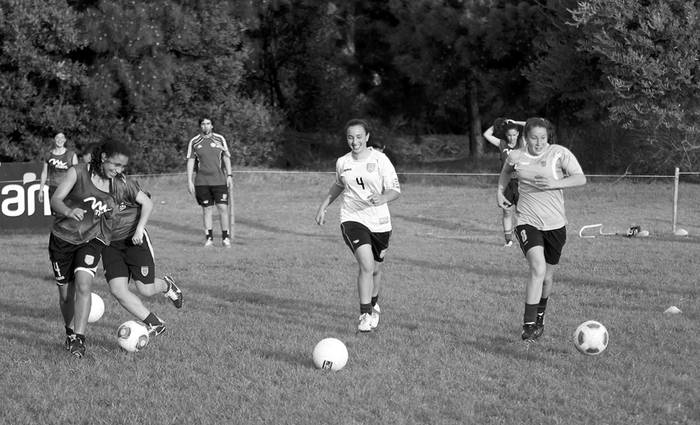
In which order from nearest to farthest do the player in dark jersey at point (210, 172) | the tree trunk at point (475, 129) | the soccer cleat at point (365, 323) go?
the soccer cleat at point (365, 323) < the player in dark jersey at point (210, 172) < the tree trunk at point (475, 129)

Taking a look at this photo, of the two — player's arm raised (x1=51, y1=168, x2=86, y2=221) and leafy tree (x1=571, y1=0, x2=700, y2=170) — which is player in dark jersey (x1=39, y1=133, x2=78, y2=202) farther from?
leafy tree (x1=571, y1=0, x2=700, y2=170)

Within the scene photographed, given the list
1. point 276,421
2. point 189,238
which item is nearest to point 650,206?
point 189,238

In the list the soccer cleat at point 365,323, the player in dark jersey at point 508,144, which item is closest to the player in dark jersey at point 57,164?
the player in dark jersey at point 508,144

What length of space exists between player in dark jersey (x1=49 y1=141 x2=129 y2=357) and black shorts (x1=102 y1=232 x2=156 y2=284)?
0.95 feet

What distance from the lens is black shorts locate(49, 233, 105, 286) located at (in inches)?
283

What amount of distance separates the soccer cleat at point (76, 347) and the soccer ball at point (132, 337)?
1.11ft

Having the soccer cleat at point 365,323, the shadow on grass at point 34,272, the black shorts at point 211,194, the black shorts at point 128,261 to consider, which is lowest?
the shadow on grass at point 34,272

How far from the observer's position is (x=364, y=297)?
8094mm

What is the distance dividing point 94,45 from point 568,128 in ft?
47.2

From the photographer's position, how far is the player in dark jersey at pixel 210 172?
1488cm

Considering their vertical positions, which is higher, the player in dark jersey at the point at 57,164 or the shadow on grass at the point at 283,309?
the player in dark jersey at the point at 57,164

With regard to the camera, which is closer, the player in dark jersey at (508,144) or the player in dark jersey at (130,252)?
the player in dark jersey at (130,252)

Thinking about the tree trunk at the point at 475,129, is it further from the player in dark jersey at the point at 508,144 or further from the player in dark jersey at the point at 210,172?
the player in dark jersey at the point at 210,172

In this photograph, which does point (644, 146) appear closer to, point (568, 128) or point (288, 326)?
point (568, 128)
